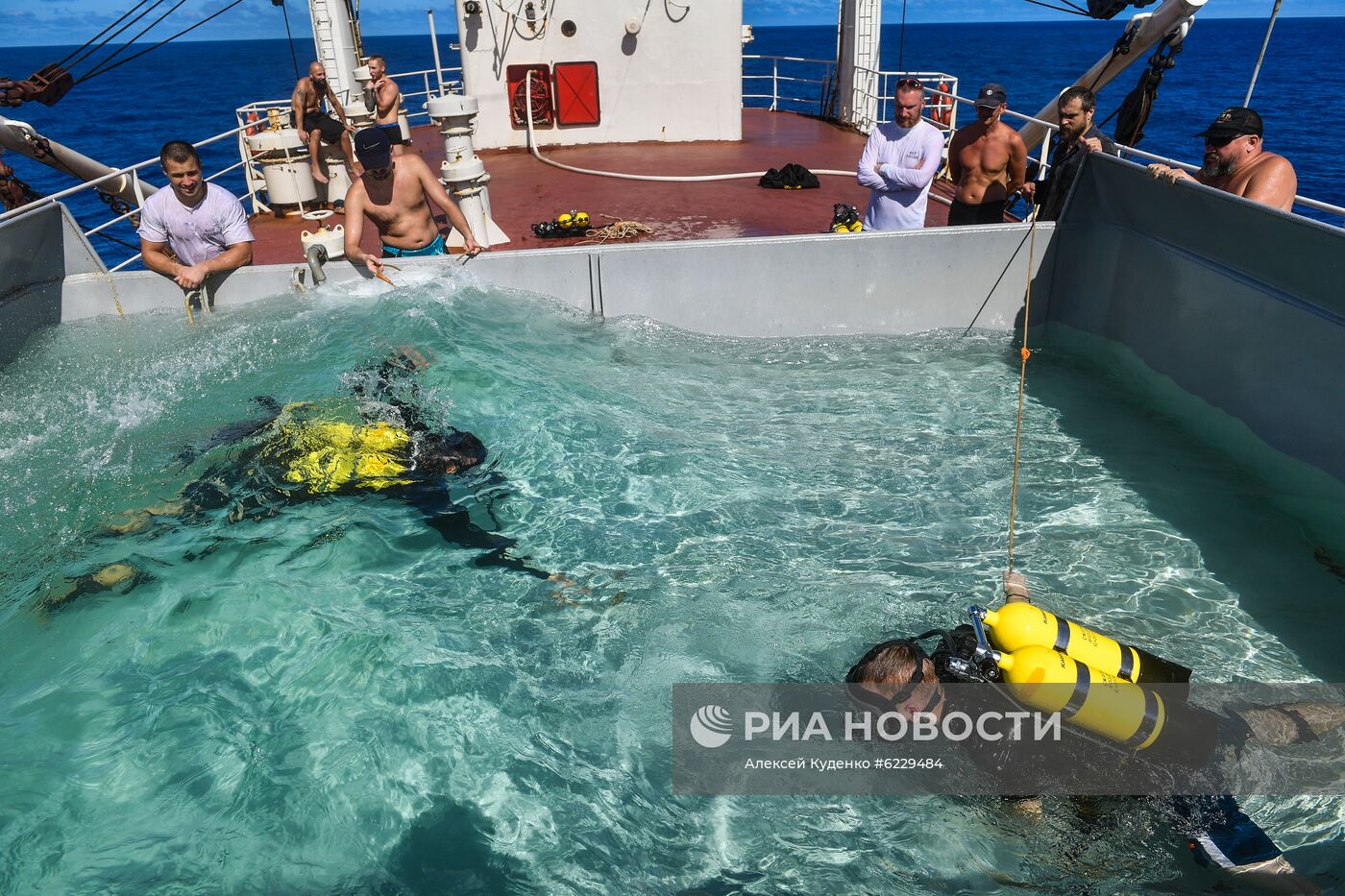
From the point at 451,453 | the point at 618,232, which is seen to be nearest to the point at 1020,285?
the point at 618,232

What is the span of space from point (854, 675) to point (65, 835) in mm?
3226

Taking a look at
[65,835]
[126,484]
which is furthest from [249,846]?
[126,484]

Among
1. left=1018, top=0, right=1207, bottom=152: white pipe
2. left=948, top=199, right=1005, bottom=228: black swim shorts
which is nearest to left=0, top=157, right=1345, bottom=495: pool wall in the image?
left=948, top=199, right=1005, bottom=228: black swim shorts

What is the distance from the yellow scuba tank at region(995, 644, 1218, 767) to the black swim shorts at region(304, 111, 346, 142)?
1014 cm

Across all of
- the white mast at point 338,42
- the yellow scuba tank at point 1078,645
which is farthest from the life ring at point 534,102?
the yellow scuba tank at point 1078,645

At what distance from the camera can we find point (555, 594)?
15.5 feet

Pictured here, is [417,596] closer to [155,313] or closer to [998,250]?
[155,313]

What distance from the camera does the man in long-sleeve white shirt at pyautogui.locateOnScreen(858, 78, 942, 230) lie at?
7.26 metres

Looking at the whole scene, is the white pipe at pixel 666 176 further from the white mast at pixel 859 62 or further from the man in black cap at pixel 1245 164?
the man in black cap at pixel 1245 164

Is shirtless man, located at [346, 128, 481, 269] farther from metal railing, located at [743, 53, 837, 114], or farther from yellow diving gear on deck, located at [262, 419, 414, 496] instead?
metal railing, located at [743, 53, 837, 114]

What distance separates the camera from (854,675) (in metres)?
3.52

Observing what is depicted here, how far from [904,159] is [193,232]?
5.94 metres

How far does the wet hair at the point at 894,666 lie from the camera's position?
3.33m

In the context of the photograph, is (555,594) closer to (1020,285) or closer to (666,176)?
(1020,285)
